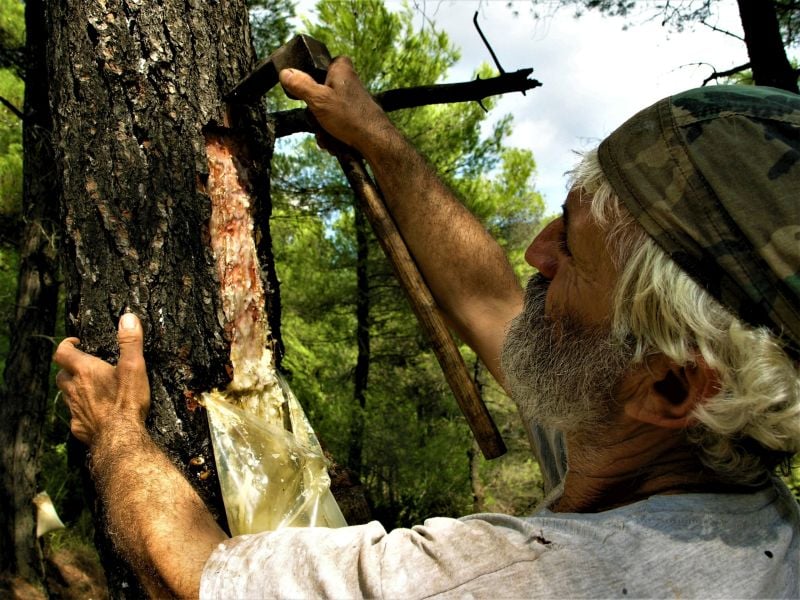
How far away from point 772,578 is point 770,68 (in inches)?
121

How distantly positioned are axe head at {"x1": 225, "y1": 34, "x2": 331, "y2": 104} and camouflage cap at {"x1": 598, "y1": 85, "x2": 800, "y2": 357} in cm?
102

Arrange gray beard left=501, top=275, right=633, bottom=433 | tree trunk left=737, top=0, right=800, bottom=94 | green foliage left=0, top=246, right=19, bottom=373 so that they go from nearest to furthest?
gray beard left=501, top=275, right=633, bottom=433 < tree trunk left=737, top=0, right=800, bottom=94 < green foliage left=0, top=246, right=19, bottom=373

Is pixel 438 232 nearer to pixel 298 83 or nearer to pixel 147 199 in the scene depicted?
pixel 298 83

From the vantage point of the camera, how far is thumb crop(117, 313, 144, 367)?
1.51 m

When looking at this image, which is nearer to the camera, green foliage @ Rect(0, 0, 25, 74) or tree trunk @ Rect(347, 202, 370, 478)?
green foliage @ Rect(0, 0, 25, 74)

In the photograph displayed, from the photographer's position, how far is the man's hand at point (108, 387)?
148 centimetres

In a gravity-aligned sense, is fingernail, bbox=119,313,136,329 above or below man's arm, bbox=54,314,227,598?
above

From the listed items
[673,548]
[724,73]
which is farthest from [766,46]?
[673,548]

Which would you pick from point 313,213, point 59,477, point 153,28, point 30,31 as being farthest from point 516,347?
point 59,477

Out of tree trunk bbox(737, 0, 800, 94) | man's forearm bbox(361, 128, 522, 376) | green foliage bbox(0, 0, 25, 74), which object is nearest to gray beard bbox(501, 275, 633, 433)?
man's forearm bbox(361, 128, 522, 376)

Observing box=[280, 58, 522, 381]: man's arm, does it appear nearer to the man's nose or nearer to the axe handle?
the axe handle

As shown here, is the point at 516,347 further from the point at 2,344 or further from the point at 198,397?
the point at 2,344

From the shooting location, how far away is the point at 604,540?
3.56ft

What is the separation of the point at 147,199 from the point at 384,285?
9206mm
